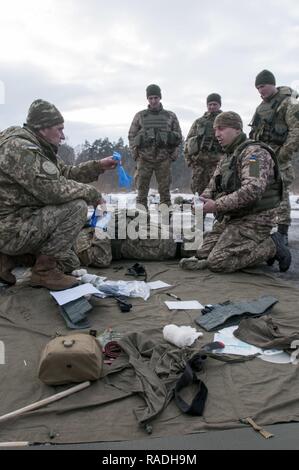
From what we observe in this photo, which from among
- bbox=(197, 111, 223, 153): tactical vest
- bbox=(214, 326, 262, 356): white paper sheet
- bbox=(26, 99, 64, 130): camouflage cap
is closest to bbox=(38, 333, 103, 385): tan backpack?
bbox=(214, 326, 262, 356): white paper sheet

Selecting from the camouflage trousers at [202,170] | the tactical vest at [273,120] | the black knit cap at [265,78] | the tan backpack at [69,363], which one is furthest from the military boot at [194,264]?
the camouflage trousers at [202,170]

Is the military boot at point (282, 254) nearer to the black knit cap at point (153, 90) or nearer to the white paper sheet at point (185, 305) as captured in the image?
the white paper sheet at point (185, 305)

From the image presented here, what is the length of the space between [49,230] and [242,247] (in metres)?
1.94

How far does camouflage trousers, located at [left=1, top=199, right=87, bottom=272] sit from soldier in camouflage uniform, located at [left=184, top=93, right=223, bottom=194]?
155 inches

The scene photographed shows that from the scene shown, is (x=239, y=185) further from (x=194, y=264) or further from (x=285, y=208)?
(x=285, y=208)

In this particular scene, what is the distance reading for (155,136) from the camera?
734 centimetres

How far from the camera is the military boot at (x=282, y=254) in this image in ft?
13.8

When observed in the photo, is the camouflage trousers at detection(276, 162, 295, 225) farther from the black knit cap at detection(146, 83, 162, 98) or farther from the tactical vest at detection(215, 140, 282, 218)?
the black knit cap at detection(146, 83, 162, 98)

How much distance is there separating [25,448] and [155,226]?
3.38m

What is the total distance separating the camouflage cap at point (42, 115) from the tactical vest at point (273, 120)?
317 cm

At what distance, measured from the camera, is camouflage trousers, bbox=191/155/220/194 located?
23.4ft
